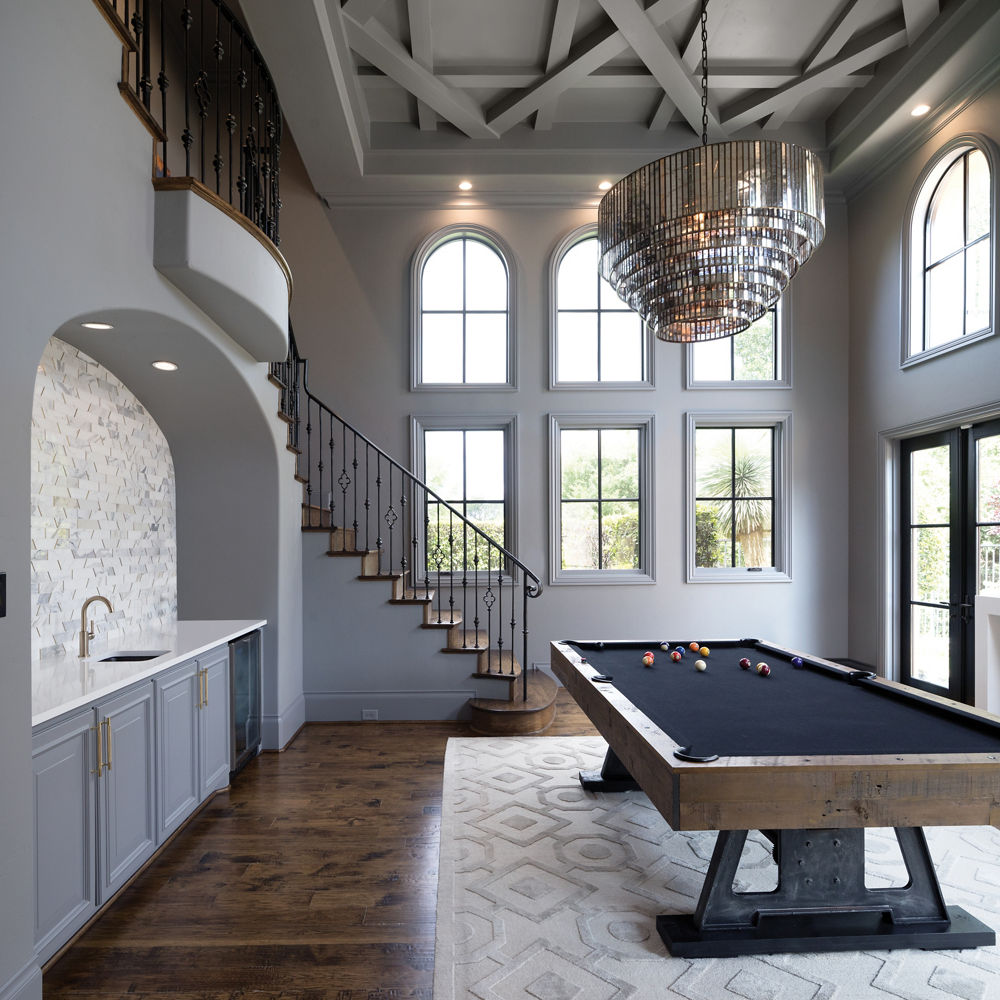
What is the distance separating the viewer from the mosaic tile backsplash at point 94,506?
324 centimetres

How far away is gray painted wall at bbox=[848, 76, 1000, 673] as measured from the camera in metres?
5.39

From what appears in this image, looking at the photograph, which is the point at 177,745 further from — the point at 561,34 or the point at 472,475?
the point at 561,34

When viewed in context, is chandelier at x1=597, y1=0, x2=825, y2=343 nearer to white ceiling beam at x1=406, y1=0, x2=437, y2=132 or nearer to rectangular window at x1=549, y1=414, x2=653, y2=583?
white ceiling beam at x1=406, y1=0, x2=437, y2=132

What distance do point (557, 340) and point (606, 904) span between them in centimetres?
506

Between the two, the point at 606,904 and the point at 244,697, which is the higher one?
the point at 244,697

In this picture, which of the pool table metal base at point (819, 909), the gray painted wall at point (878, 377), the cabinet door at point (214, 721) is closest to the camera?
the pool table metal base at point (819, 909)

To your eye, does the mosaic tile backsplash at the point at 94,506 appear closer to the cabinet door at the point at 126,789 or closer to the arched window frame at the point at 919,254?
the cabinet door at the point at 126,789

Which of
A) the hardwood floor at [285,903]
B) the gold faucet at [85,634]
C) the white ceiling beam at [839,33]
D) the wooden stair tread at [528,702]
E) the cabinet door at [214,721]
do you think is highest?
the white ceiling beam at [839,33]

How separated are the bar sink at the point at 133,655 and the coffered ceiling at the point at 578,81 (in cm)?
377

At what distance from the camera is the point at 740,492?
6.77 metres

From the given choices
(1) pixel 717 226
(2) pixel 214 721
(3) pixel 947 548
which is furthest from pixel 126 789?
(3) pixel 947 548

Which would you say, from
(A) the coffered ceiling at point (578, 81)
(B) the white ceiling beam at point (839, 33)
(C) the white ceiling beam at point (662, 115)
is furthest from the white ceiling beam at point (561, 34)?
(B) the white ceiling beam at point (839, 33)


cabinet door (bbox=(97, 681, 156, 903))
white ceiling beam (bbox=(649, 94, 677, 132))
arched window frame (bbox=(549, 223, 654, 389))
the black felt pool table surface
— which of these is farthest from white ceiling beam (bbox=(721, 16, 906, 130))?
cabinet door (bbox=(97, 681, 156, 903))

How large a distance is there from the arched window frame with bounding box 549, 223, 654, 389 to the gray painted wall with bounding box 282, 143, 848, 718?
7 cm
